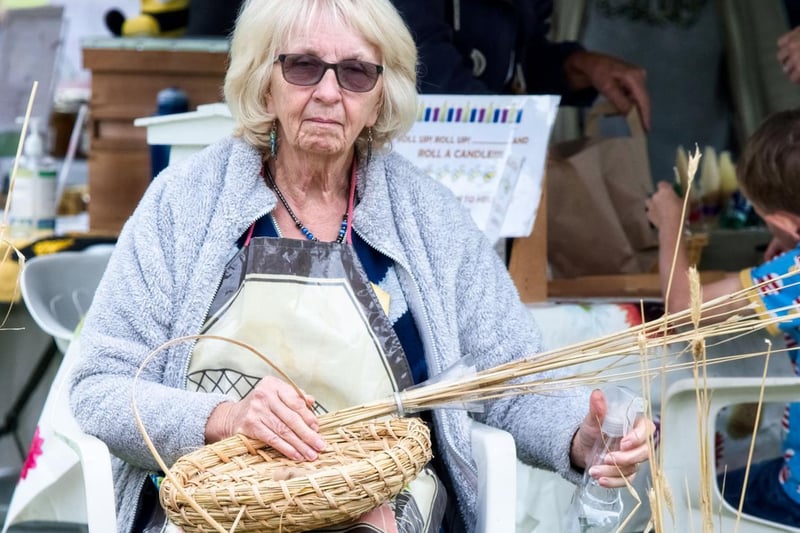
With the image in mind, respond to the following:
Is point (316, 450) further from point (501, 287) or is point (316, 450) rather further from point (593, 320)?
point (593, 320)

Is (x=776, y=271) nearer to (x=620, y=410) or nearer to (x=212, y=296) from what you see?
(x=620, y=410)

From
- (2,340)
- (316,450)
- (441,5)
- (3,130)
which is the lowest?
(2,340)

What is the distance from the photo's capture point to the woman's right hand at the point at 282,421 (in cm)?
182

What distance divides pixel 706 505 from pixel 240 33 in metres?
1.23

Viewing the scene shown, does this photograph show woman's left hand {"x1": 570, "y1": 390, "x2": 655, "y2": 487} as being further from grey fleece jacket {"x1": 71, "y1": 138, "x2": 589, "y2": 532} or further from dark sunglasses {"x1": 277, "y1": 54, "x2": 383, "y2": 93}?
dark sunglasses {"x1": 277, "y1": 54, "x2": 383, "y2": 93}

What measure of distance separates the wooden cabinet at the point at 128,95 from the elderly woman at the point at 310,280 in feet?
4.72

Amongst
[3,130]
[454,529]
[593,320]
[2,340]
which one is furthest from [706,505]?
[3,130]

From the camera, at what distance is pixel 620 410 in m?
2.01

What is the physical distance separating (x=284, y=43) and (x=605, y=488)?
3.19 ft

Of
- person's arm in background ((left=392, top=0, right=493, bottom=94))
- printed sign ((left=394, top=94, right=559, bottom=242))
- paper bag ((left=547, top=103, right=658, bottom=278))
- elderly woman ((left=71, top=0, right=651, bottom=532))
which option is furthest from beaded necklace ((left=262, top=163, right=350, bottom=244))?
paper bag ((left=547, top=103, right=658, bottom=278))

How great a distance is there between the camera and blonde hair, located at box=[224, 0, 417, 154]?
87.8 inches

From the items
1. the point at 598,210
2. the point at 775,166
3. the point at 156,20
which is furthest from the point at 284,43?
the point at 156,20

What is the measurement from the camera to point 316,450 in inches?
71.9

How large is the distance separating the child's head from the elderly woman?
2.45 ft
